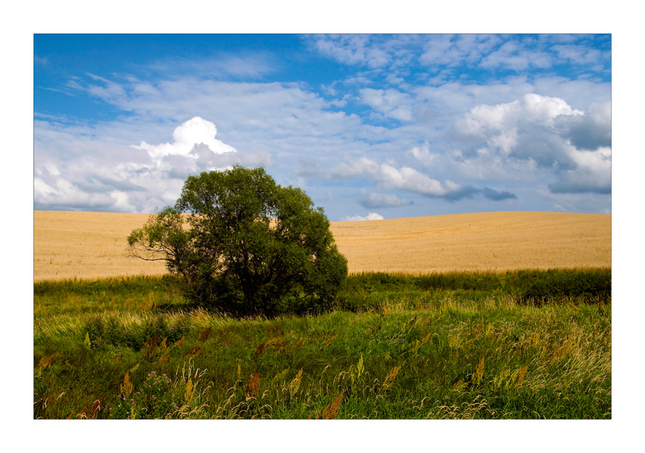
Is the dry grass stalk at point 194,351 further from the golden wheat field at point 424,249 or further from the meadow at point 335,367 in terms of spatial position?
the golden wheat field at point 424,249

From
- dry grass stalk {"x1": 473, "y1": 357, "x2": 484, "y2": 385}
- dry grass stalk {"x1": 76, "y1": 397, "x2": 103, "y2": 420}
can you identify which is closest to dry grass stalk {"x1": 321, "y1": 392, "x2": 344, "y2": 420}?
dry grass stalk {"x1": 473, "y1": 357, "x2": 484, "y2": 385}

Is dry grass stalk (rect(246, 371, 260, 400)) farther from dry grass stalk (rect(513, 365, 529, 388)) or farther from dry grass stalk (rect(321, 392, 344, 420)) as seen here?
dry grass stalk (rect(513, 365, 529, 388))

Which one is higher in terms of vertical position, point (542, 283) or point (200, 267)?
point (200, 267)

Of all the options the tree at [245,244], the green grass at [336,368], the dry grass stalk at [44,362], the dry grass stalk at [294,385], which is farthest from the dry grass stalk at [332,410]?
the tree at [245,244]

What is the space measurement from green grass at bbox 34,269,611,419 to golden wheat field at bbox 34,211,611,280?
15.6m

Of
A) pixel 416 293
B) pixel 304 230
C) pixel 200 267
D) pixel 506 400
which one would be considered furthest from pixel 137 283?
pixel 506 400

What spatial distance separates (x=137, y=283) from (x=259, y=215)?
12.1 m

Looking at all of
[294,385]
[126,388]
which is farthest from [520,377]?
[126,388]

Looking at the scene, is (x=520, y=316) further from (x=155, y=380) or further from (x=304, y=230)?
(x=155, y=380)

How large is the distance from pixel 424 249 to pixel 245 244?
1115 inches

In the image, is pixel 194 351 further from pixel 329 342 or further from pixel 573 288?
pixel 573 288

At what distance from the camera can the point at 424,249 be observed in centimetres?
3788

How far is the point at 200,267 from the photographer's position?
502 inches

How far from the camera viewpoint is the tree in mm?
12906
